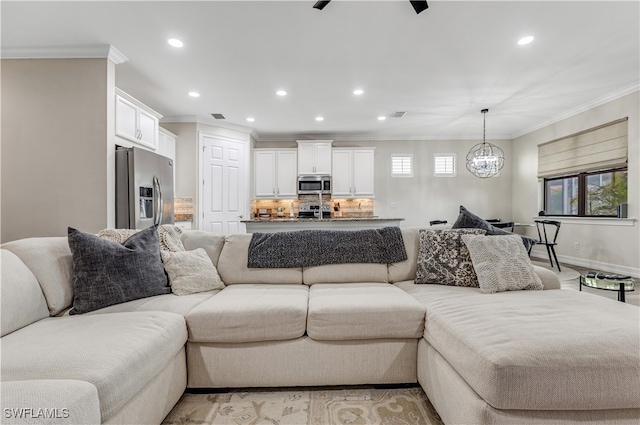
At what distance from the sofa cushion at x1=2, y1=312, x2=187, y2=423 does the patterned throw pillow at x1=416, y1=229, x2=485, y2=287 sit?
5.33 feet

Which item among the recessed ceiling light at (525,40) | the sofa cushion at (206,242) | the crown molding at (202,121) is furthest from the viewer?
the crown molding at (202,121)

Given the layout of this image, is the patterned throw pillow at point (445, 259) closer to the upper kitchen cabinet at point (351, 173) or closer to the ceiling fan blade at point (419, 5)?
the ceiling fan blade at point (419, 5)

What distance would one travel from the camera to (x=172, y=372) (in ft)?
5.08

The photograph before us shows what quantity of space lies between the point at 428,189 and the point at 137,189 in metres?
5.86

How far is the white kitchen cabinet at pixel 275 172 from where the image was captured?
6848 mm

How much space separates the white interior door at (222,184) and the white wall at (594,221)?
587 centimetres

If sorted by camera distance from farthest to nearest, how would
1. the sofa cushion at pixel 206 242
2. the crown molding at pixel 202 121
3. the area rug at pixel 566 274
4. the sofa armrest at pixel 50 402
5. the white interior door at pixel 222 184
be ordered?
the white interior door at pixel 222 184 → the crown molding at pixel 202 121 → the area rug at pixel 566 274 → the sofa cushion at pixel 206 242 → the sofa armrest at pixel 50 402

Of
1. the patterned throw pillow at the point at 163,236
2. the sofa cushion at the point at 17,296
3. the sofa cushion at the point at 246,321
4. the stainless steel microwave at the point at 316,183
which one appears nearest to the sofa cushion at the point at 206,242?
the patterned throw pillow at the point at 163,236

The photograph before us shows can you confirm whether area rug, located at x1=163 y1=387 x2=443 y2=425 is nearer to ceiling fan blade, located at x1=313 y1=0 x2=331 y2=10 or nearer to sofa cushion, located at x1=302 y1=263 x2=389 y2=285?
sofa cushion, located at x1=302 y1=263 x2=389 y2=285

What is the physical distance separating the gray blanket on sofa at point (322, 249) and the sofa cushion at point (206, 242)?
0.89 feet

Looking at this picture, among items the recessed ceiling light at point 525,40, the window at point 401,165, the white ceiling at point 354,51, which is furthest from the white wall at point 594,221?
the recessed ceiling light at point 525,40

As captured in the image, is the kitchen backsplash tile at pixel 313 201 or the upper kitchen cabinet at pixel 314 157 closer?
the upper kitchen cabinet at pixel 314 157

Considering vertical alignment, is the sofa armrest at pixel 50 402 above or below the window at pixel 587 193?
below

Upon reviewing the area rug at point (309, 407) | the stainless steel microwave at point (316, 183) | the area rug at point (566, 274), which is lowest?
the area rug at point (309, 407)
